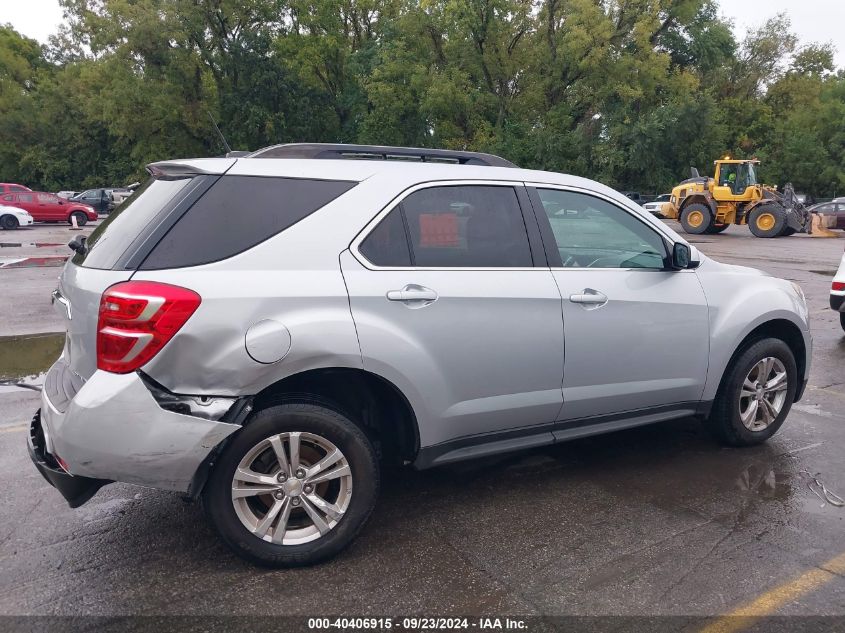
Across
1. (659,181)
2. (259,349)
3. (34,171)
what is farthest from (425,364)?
(34,171)

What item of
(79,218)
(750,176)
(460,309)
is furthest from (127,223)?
(79,218)

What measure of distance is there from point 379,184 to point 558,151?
42200 millimetres

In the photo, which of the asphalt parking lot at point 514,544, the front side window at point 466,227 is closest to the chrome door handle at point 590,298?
the front side window at point 466,227

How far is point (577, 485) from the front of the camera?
158 inches

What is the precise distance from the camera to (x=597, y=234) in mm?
4031

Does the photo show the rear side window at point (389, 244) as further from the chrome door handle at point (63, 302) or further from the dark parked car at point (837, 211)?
the dark parked car at point (837, 211)

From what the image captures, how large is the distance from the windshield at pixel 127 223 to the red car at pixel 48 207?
98.8ft

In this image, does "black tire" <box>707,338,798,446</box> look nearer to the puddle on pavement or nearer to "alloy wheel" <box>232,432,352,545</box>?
"alloy wheel" <box>232,432,352,545</box>

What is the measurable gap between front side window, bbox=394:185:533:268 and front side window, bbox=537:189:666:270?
26 centimetres

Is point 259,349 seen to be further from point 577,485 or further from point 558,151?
point 558,151

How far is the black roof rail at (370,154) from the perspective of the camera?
3.48m

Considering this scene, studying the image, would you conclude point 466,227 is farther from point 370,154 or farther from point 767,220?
point 767,220

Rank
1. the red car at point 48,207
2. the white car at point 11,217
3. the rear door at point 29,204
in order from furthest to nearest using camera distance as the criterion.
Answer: the red car at point 48,207 < the rear door at point 29,204 < the white car at point 11,217

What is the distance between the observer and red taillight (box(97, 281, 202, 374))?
2.78 m
